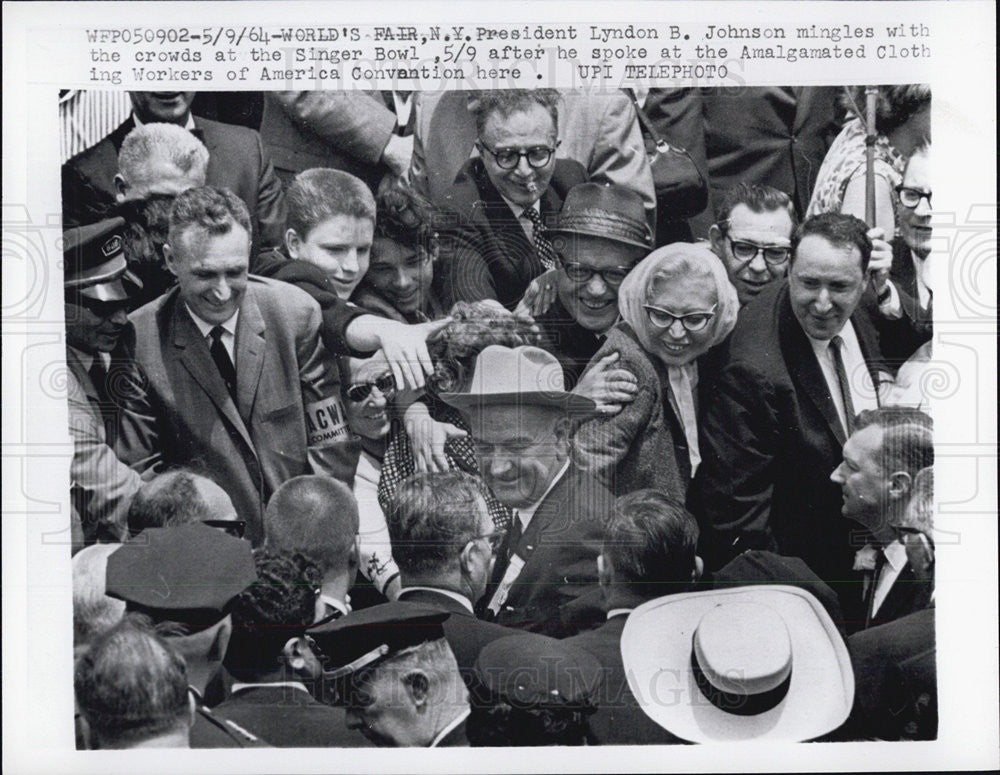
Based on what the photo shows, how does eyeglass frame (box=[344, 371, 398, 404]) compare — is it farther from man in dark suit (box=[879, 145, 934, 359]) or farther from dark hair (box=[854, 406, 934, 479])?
man in dark suit (box=[879, 145, 934, 359])

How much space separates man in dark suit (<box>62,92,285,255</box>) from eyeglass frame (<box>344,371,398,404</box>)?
22.4 inches

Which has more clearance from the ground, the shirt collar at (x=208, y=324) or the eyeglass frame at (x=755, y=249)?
A: the eyeglass frame at (x=755, y=249)

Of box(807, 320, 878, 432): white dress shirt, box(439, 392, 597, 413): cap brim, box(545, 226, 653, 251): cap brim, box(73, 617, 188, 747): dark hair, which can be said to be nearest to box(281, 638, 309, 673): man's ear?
box(73, 617, 188, 747): dark hair

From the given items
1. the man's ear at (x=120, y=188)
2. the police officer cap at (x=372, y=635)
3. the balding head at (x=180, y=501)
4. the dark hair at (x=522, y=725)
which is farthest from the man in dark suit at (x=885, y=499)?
the man's ear at (x=120, y=188)

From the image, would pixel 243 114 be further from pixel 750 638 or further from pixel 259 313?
pixel 750 638

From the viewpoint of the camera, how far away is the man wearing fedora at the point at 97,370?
3064mm

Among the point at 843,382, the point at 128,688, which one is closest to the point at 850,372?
the point at 843,382

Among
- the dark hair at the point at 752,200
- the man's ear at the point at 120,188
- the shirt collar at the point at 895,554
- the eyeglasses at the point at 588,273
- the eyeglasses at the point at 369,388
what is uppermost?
the man's ear at the point at 120,188

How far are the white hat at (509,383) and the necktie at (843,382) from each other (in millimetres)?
864

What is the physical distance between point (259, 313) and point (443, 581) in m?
1.12

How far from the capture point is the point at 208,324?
308 cm

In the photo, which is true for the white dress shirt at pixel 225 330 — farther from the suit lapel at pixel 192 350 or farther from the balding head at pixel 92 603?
the balding head at pixel 92 603

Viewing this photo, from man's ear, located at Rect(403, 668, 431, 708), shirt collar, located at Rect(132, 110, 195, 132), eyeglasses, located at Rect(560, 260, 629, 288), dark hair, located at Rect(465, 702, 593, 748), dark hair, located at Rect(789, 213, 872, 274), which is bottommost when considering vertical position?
dark hair, located at Rect(465, 702, 593, 748)

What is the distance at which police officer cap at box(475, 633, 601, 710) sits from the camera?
304cm
